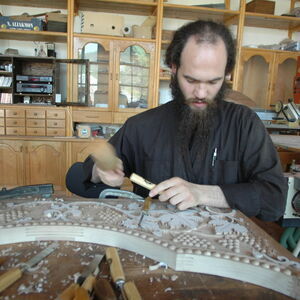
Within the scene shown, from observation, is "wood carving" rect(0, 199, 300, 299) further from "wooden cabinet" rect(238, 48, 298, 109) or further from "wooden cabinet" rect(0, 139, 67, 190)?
"wooden cabinet" rect(238, 48, 298, 109)

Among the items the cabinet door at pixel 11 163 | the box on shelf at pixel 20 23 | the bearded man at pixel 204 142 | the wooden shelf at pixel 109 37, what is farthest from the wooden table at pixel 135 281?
the box on shelf at pixel 20 23

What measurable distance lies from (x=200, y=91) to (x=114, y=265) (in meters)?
0.83

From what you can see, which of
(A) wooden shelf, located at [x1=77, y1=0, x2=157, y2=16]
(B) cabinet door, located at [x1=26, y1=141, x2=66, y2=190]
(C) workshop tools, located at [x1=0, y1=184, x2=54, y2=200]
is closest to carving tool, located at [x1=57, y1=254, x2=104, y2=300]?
(C) workshop tools, located at [x1=0, y1=184, x2=54, y2=200]

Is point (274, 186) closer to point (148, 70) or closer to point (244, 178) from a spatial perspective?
point (244, 178)

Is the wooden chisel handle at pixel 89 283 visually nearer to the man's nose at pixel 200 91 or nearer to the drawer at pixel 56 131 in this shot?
the man's nose at pixel 200 91

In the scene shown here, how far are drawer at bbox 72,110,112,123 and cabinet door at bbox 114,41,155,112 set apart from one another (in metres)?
0.16

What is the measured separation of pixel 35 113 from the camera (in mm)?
3396

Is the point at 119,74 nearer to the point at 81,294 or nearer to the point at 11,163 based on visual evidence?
the point at 11,163

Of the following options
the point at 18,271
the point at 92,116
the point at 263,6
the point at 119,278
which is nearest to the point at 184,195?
the point at 119,278

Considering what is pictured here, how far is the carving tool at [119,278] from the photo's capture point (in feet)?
1.72

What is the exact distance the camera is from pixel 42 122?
3.44m

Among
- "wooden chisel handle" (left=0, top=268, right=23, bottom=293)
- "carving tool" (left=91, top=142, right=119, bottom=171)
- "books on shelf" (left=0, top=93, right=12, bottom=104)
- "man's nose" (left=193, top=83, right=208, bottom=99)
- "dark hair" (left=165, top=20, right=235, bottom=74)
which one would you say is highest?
"dark hair" (left=165, top=20, right=235, bottom=74)

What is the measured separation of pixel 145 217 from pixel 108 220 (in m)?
0.12

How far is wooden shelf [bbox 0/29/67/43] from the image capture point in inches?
128
